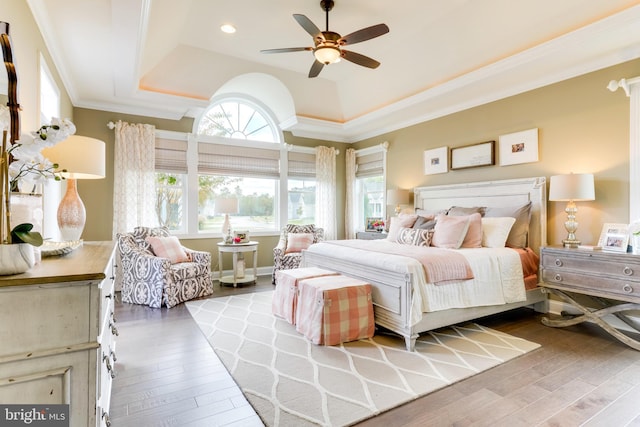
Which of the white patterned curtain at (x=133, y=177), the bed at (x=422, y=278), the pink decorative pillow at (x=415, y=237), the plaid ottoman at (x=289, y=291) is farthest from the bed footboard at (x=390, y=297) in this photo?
the white patterned curtain at (x=133, y=177)

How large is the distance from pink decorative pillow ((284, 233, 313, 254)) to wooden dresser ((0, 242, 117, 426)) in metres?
4.21

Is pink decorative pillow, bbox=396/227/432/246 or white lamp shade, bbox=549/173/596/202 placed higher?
white lamp shade, bbox=549/173/596/202

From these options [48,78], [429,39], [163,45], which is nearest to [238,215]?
[163,45]

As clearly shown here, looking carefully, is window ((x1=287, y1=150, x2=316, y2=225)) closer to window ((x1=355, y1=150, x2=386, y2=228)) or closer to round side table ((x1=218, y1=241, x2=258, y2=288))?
window ((x1=355, y1=150, x2=386, y2=228))

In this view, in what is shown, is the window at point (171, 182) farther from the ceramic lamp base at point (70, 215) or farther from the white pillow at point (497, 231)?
the white pillow at point (497, 231)

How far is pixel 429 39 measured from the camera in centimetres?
404

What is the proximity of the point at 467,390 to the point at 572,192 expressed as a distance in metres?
2.33

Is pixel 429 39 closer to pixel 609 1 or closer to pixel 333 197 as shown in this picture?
pixel 609 1

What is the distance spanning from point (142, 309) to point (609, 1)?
556 cm

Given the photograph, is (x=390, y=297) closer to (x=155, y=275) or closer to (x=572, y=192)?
(x=572, y=192)

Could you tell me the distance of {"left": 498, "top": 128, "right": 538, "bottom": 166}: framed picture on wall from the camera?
397 centimetres

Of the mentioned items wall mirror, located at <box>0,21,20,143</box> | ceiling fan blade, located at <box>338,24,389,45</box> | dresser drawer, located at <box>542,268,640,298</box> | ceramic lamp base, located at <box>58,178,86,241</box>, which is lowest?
dresser drawer, located at <box>542,268,640,298</box>

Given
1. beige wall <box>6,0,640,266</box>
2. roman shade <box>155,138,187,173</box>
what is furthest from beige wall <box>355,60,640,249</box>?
roman shade <box>155,138,187,173</box>

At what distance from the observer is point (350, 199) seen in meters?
6.88
